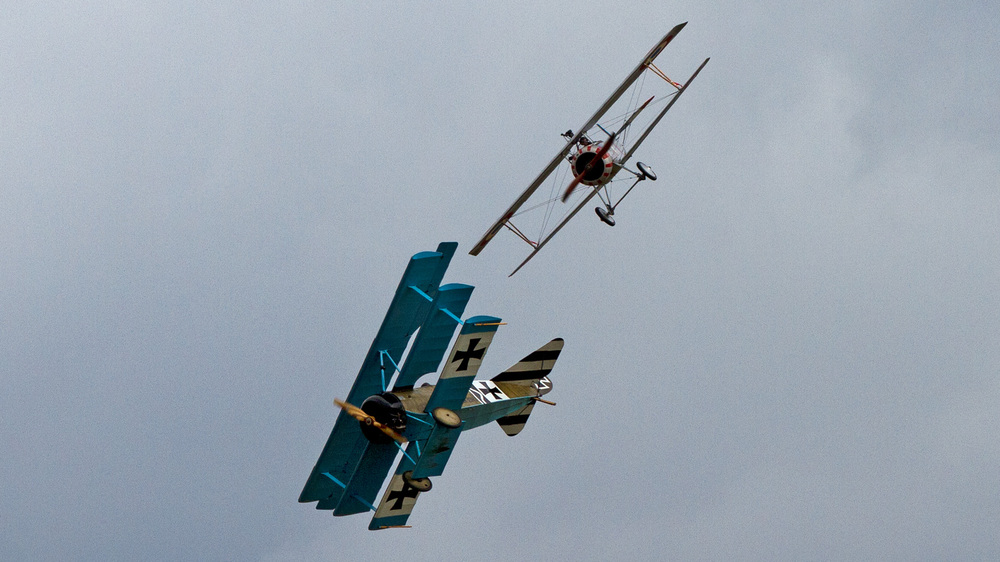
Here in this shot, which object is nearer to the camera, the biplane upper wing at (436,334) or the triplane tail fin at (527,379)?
the biplane upper wing at (436,334)

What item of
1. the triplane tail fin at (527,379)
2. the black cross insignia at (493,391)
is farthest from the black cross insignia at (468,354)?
the triplane tail fin at (527,379)

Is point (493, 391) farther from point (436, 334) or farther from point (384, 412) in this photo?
point (384, 412)

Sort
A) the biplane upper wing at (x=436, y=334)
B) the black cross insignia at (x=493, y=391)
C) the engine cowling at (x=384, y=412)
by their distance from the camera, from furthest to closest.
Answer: the black cross insignia at (x=493, y=391), the engine cowling at (x=384, y=412), the biplane upper wing at (x=436, y=334)

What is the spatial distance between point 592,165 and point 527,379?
5.99 metres

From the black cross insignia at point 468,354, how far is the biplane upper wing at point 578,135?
5845mm

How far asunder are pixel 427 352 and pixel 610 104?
7814 mm

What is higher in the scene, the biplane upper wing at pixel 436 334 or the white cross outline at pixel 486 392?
the white cross outline at pixel 486 392

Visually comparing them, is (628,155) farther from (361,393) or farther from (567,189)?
(361,393)

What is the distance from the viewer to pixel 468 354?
107 ft

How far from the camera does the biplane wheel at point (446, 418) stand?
108 ft

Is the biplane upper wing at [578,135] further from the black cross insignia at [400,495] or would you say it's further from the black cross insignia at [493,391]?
the black cross insignia at [400,495]

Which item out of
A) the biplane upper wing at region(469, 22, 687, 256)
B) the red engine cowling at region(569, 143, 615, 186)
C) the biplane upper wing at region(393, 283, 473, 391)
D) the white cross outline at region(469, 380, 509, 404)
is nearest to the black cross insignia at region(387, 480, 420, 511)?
the white cross outline at region(469, 380, 509, 404)

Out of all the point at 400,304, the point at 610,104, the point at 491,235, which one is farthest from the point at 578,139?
the point at 400,304

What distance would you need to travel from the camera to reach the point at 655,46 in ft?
117
